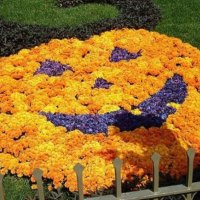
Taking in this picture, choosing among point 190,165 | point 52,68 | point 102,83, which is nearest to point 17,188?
point 102,83

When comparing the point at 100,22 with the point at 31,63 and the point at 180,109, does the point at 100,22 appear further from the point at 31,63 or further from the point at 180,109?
the point at 180,109

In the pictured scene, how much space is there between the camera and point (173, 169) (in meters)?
5.69

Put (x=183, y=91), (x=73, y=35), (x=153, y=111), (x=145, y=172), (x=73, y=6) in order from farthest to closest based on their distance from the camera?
1. (x=73, y=6)
2. (x=73, y=35)
3. (x=183, y=91)
4. (x=153, y=111)
5. (x=145, y=172)

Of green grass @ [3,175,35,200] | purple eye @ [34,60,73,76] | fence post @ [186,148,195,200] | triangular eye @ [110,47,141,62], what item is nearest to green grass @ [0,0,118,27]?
triangular eye @ [110,47,141,62]

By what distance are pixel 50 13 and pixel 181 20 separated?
9.34 ft

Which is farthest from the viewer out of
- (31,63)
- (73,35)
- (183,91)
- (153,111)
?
(73,35)

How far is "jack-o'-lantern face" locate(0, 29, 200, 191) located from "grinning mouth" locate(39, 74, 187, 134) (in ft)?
0.04

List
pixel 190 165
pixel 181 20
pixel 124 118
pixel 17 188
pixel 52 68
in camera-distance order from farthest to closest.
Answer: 1. pixel 181 20
2. pixel 52 68
3. pixel 124 118
4. pixel 17 188
5. pixel 190 165

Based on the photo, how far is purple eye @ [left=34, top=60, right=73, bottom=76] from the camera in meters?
7.96

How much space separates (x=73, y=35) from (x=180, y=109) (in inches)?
126

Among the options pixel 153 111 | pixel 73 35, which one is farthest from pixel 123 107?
pixel 73 35

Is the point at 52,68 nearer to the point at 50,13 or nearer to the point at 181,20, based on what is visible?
the point at 50,13

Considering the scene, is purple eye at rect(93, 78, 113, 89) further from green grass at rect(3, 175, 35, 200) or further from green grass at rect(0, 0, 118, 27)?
green grass at rect(0, 0, 118, 27)

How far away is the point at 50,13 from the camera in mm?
11055
